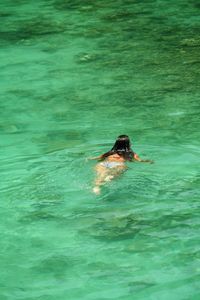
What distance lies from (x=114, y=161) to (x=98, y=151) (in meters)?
1.21

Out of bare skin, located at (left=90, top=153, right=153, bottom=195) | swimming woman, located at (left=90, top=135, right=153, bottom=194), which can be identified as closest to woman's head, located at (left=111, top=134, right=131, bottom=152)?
swimming woman, located at (left=90, top=135, right=153, bottom=194)

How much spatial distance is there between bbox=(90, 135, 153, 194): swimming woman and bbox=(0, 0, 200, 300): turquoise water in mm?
126

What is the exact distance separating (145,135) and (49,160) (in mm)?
2006

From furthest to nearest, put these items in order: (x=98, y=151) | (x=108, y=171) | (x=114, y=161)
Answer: (x=98, y=151) → (x=114, y=161) → (x=108, y=171)

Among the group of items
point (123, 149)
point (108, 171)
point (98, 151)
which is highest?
point (123, 149)

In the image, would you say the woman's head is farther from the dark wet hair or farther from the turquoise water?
the turquoise water

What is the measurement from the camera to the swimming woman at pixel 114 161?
32.9 feet

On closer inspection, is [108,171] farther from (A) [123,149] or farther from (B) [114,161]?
(A) [123,149]

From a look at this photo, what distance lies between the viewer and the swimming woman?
1002 centimetres

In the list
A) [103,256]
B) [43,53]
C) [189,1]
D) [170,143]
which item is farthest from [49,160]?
[189,1]

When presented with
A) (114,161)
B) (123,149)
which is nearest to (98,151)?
(123,149)

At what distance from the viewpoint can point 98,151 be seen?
37.5 ft

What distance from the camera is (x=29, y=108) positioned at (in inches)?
549

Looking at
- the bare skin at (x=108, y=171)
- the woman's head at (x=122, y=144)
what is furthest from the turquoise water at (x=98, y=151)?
the woman's head at (x=122, y=144)
